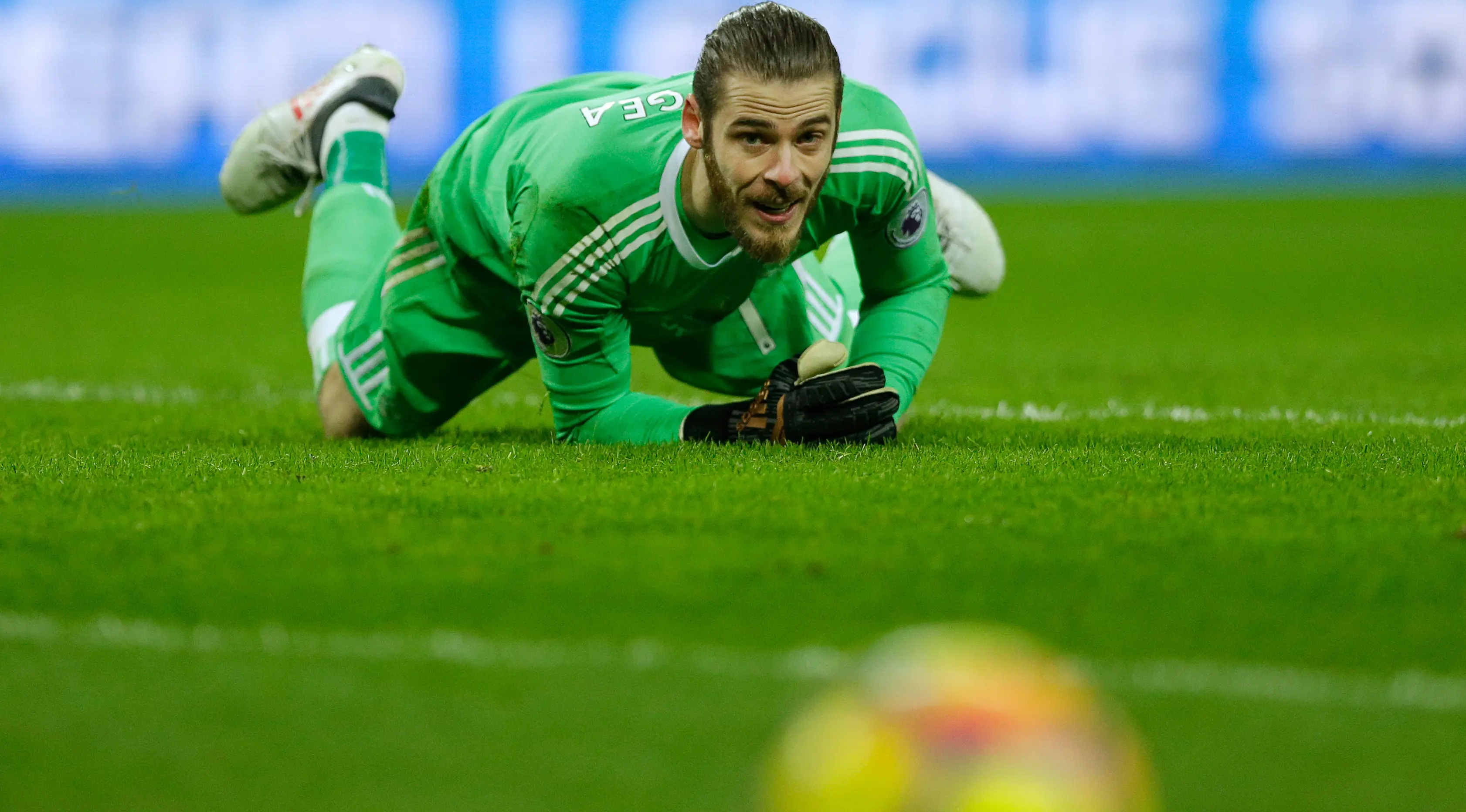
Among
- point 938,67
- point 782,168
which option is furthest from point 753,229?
point 938,67

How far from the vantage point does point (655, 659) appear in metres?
2.45

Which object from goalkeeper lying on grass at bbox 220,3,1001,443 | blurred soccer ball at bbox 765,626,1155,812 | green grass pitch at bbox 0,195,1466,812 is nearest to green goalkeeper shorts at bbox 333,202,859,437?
goalkeeper lying on grass at bbox 220,3,1001,443

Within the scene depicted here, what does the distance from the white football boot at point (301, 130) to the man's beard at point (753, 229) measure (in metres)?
2.43

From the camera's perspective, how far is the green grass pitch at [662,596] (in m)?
2.09

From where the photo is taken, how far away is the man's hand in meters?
4.10

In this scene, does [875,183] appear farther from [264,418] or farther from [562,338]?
[264,418]

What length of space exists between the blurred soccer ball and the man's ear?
7.39 ft

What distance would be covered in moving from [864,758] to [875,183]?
263cm

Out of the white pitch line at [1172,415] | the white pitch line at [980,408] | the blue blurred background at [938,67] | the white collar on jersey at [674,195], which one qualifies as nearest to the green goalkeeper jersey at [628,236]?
the white collar on jersey at [674,195]

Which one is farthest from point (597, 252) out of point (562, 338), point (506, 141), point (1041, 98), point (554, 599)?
point (1041, 98)

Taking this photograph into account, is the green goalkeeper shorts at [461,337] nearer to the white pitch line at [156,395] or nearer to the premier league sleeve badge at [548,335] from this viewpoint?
the premier league sleeve badge at [548,335]

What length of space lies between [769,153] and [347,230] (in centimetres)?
250

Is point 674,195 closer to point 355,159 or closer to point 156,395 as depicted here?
point 355,159

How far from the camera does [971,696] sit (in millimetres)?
1765
